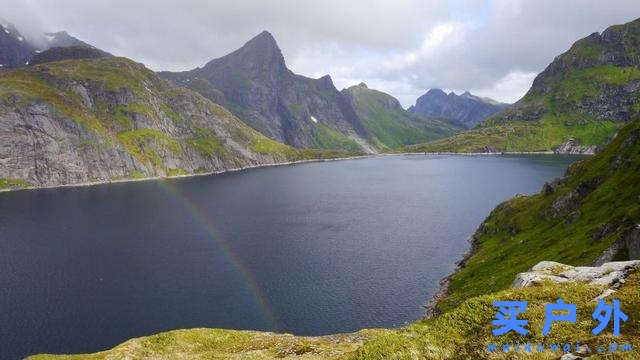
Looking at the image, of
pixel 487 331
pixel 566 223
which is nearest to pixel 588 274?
pixel 487 331

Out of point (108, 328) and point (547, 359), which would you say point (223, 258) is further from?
point (547, 359)

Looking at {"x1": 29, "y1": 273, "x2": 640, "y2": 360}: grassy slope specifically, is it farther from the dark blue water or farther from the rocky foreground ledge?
the dark blue water

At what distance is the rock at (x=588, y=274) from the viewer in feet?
90.1

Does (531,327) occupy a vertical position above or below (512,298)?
below

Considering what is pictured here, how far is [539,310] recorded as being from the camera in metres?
23.0

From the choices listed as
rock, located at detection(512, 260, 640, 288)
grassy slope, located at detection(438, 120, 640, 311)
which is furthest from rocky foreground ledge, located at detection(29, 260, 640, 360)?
grassy slope, located at detection(438, 120, 640, 311)

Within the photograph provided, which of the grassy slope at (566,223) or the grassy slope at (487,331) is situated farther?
the grassy slope at (566,223)

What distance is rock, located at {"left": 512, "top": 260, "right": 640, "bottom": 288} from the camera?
27.5 m

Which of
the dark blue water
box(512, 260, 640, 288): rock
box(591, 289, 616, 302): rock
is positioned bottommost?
the dark blue water

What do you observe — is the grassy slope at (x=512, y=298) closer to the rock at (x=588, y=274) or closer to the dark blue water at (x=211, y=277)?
the rock at (x=588, y=274)

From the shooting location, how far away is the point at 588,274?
1316 inches

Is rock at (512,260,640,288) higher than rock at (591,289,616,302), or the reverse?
rock at (591,289,616,302)

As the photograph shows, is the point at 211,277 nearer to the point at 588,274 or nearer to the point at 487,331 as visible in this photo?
the point at 588,274

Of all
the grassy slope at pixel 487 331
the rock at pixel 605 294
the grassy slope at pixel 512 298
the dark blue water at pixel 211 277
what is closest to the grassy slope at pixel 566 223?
the grassy slope at pixel 512 298
